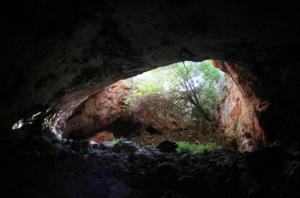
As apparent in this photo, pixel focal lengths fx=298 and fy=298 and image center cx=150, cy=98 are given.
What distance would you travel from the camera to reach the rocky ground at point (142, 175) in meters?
3.35

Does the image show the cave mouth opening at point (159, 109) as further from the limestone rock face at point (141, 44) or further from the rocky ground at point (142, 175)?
the rocky ground at point (142, 175)

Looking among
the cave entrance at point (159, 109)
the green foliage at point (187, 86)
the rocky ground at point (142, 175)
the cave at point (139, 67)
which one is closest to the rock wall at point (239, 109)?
the cave at point (139, 67)

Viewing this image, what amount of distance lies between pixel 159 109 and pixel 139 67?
178 inches

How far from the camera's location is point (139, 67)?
607 centimetres

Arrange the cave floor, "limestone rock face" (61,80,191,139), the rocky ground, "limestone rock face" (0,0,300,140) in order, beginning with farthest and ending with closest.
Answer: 1. "limestone rock face" (61,80,191,139)
2. the cave floor
3. "limestone rock face" (0,0,300,140)
4. the rocky ground

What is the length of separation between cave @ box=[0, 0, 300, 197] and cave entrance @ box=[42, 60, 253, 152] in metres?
3.72

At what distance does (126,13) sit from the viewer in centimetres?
420

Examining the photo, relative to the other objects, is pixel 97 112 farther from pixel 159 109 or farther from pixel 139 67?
pixel 139 67

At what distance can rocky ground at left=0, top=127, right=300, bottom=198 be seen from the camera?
335 centimetres

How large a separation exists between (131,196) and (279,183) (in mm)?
1750

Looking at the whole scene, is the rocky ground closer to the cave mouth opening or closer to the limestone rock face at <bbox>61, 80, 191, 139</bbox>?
the cave mouth opening

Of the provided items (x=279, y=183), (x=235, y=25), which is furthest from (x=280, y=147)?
(x=235, y=25)

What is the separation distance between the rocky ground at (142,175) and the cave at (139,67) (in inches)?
0.6

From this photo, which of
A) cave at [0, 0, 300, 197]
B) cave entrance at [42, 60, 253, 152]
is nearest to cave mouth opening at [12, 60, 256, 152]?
cave entrance at [42, 60, 253, 152]
